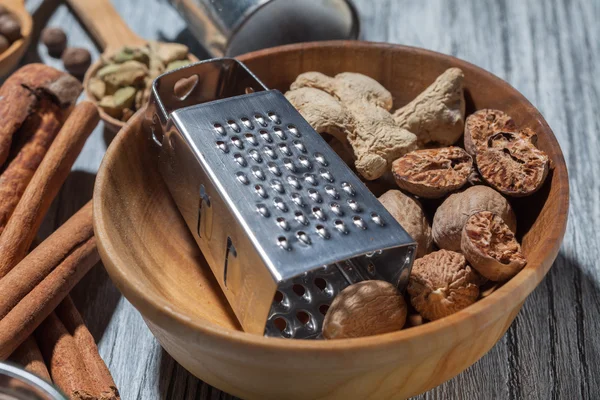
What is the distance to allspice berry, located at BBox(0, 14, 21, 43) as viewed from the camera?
1244mm

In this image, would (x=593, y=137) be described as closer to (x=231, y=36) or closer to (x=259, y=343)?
(x=231, y=36)

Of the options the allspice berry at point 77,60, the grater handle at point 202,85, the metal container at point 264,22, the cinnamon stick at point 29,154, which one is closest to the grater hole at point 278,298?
the grater handle at point 202,85

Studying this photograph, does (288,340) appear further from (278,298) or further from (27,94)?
(27,94)

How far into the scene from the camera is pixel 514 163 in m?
0.79

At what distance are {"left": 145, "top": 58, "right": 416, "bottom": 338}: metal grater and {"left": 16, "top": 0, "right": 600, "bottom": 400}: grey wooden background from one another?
0.55 ft

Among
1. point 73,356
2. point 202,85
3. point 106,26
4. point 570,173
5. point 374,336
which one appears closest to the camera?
point 374,336

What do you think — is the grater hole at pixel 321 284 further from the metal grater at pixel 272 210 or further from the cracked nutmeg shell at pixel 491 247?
the cracked nutmeg shell at pixel 491 247

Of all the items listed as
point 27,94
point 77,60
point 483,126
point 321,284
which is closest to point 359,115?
point 483,126

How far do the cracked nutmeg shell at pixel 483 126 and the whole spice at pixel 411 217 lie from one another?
0.35 ft

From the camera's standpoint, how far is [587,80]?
1.24m

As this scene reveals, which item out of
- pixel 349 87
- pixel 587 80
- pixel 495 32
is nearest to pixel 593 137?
pixel 587 80

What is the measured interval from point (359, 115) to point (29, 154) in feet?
1.55

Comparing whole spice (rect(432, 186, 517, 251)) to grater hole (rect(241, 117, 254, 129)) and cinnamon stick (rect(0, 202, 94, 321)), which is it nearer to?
grater hole (rect(241, 117, 254, 129))

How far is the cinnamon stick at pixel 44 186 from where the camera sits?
2.85 ft
